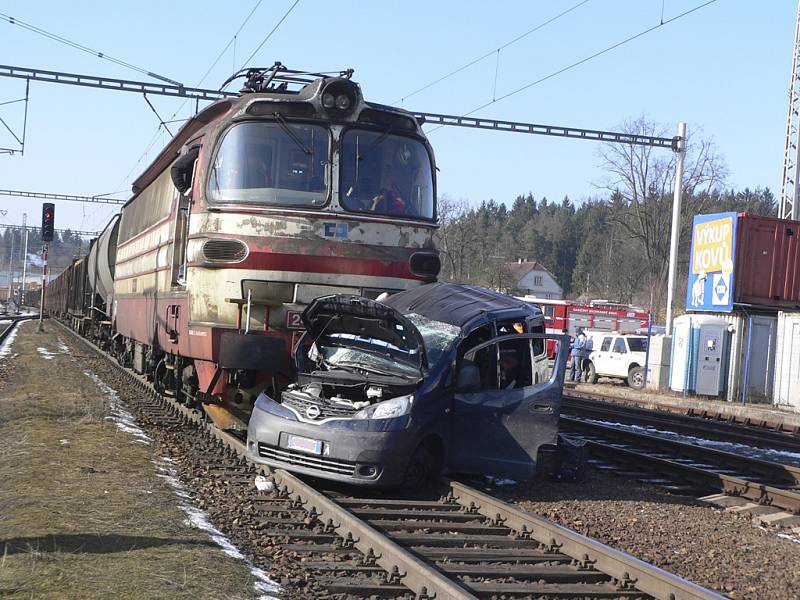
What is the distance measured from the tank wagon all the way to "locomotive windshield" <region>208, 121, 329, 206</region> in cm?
1

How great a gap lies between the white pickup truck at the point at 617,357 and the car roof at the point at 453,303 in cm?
2087

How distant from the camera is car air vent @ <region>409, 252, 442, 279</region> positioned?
35.7 ft

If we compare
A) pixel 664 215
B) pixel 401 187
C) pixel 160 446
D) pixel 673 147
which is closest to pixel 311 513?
pixel 160 446

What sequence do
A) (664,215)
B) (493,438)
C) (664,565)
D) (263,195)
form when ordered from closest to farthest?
(664,565) → (493,438) → (263,195) → (664,215)

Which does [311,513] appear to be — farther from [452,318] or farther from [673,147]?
[673,147]

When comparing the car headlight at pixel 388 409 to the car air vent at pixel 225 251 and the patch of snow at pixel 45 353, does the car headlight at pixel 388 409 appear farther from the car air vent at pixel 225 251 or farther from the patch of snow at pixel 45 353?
the patch of snow at pixel 45 353

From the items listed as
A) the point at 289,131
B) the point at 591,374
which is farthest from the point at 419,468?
→ the point at 591,374

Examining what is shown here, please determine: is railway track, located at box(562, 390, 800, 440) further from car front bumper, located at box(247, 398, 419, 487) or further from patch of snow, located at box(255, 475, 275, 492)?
patch of snow, located at box(255, 475, 275, 492)

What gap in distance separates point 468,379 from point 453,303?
3.08 ft

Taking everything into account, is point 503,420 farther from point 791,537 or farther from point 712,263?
point 712,263

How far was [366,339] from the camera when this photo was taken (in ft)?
30.9

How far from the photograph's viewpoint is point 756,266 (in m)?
26.2

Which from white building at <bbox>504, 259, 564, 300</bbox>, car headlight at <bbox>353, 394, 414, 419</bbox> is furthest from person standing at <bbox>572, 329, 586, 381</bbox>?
white building at <bbox>504, 259, 564, 300</bbox>

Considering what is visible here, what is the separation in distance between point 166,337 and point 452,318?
15.4 ft
